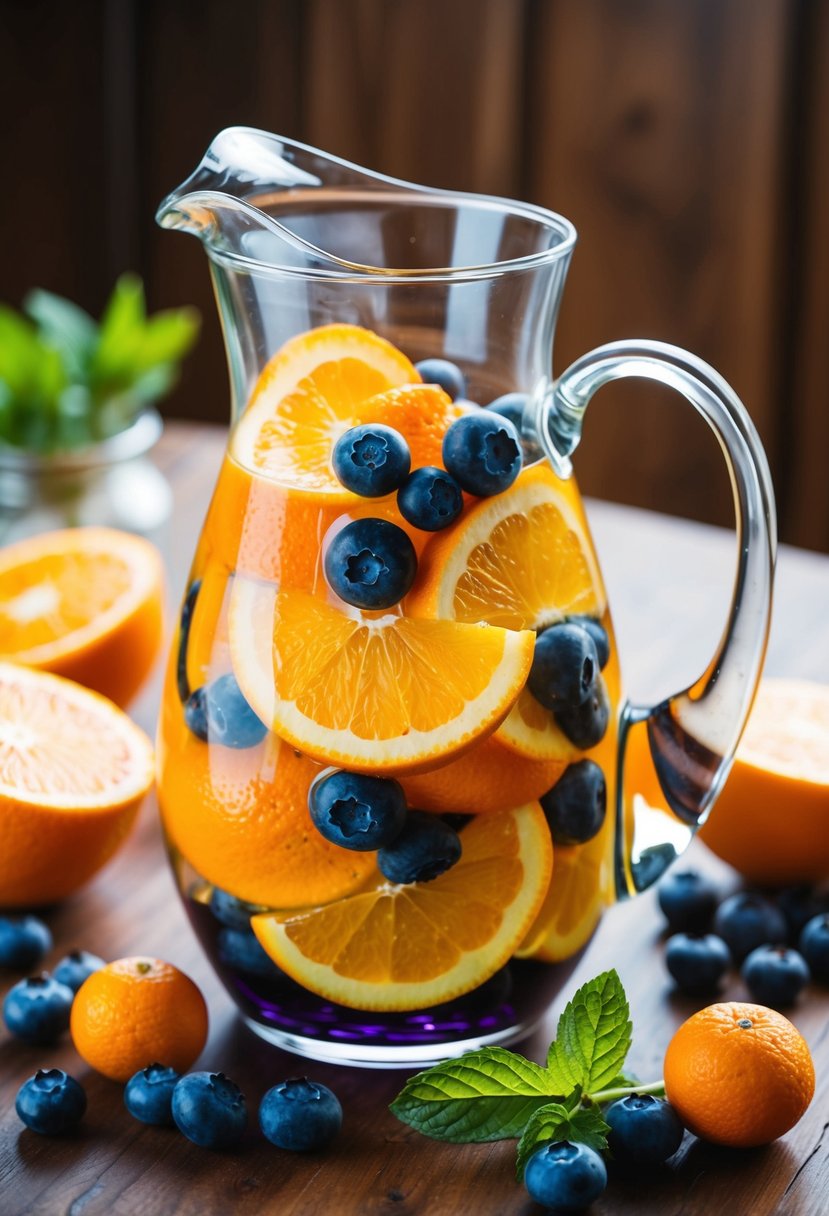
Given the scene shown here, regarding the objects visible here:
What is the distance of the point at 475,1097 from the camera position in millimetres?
744

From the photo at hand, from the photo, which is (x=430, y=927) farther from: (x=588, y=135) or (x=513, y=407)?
(x=588, y=135)

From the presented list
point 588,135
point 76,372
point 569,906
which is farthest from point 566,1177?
point 588,135

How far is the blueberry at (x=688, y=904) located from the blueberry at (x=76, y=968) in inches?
14.4

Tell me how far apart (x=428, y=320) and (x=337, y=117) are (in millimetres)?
1969

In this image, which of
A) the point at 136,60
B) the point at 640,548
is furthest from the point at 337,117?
the point at 640,548

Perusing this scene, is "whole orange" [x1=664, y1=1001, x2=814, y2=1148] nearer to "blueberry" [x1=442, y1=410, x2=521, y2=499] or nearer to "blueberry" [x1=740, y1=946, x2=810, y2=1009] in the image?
"blueberry" [x1=740, y1=946, x2=810, y2=1009]

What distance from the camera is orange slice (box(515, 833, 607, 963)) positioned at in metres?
0.78

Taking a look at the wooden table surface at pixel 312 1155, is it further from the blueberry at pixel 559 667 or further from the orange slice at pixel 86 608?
the blueberry at pixel 559 667

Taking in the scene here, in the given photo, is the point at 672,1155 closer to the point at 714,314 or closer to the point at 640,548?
the point at 640,548

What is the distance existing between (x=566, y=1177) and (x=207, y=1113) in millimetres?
183

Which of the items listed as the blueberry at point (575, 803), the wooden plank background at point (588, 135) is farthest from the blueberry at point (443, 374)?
the wooden plank background at point (588, 135)

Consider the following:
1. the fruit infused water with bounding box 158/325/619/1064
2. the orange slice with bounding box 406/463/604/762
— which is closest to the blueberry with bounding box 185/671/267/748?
the fruit infused water with bounding box 158/325/619/1064

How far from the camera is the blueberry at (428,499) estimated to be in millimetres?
712

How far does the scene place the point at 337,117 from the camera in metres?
2.63
